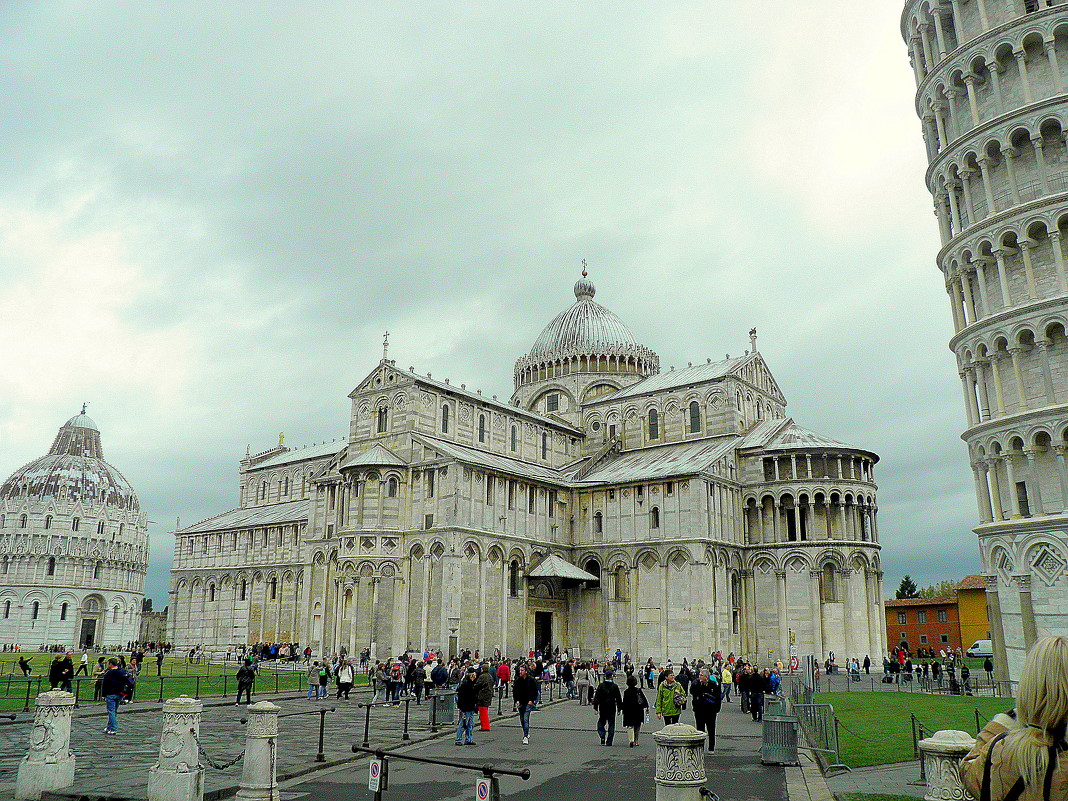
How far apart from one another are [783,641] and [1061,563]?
86.4ft

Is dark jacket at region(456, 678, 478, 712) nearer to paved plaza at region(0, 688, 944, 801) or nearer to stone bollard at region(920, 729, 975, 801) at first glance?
paved plaza at region(0, 688, 944, 801)

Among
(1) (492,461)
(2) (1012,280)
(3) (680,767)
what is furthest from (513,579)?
(3) (680,767)

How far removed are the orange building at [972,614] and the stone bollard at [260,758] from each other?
247ft

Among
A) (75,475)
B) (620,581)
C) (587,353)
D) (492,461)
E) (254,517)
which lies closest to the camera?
(620,581)

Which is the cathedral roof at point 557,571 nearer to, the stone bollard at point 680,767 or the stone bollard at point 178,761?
the stone bollard at point 178,761

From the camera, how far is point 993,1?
2923 cm

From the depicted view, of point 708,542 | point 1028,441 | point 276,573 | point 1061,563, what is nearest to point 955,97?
point 1028,441

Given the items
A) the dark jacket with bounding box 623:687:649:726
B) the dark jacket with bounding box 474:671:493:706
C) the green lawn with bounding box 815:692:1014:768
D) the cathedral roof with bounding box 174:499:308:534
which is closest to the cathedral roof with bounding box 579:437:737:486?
the green lawn with bounding box 815:692:1014:768

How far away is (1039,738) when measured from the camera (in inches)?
154

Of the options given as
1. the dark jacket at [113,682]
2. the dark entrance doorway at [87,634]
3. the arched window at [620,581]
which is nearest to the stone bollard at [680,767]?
the dark jacket at [113,682]

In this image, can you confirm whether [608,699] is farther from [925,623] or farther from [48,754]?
[925,623]

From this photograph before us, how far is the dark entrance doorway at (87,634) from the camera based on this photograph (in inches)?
3757

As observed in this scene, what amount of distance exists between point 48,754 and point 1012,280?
29.9 m

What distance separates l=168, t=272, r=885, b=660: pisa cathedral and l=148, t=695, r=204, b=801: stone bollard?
33.1m
